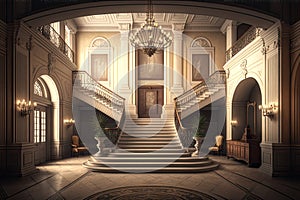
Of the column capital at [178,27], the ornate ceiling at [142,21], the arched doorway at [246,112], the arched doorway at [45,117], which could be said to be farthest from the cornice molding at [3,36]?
the column capital at [178,27]

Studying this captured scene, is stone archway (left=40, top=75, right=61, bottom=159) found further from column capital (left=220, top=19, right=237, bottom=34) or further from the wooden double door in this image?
column capital (left=220, top=19, right=237, bottom=34)

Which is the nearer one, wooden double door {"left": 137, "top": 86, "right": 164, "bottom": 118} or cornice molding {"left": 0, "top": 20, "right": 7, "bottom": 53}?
cornice molding {"left": 0, "top": 20, "right": 7, "bottom": 53}

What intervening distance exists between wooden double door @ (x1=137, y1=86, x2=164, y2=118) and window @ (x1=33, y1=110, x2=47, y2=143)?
5.87 m

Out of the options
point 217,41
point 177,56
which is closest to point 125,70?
point 177,56

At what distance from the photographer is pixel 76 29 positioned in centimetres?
1680

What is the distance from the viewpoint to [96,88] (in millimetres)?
15570

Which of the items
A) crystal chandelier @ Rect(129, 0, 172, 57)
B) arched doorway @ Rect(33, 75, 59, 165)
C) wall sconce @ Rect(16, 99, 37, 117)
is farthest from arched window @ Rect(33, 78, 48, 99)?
crystal chandelier @ Rect(129, 0, 172, 57)

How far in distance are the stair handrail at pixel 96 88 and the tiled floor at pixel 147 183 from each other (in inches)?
212

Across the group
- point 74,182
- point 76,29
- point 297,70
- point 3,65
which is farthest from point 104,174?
point 76,29

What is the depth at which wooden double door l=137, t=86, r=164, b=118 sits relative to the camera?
57.0 ft

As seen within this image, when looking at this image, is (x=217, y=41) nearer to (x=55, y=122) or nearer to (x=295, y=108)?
(x=295, y=108)

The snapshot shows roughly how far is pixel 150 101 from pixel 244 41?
240 inches

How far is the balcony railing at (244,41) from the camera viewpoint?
12186 millimetres

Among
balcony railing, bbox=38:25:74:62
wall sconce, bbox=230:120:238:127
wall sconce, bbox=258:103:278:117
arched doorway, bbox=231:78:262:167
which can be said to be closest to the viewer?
wall sconce, bbox=258:103:278:117
